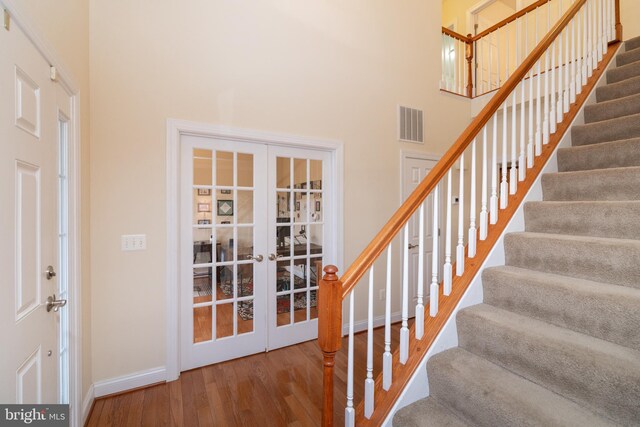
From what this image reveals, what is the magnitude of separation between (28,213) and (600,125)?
3440 mm

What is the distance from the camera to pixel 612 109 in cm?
229

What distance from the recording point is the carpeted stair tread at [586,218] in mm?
1505

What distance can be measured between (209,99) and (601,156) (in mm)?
2905

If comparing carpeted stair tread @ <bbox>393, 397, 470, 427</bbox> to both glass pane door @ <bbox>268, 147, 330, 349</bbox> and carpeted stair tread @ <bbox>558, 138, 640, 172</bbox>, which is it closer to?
glass pane door @ <bbox>268, 147, 330, 349</bbox>

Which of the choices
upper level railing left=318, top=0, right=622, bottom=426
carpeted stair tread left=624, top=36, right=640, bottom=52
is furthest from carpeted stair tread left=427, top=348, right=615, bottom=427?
→ carpeted stair tread left=624, top=36, right=640, bottom=52

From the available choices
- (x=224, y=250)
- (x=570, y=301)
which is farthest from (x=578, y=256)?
(x=224, y=250)

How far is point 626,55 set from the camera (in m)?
2.81

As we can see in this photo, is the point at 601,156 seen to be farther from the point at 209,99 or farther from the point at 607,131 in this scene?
the point at 209,99

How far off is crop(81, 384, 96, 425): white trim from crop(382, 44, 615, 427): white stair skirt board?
6.16ft

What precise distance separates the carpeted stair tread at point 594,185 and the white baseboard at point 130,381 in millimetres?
3132

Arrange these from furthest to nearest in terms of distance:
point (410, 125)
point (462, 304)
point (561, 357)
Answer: point (410, 125)
point (462, 304)
point (561, 357)

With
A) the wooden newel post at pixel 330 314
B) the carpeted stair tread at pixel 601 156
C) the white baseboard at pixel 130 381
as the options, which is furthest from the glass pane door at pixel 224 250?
the carpeted stair tread at pixel 601 156

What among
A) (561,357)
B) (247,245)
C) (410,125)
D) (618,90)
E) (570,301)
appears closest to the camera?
(561,357)

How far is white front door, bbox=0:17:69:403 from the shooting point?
1.03 m
